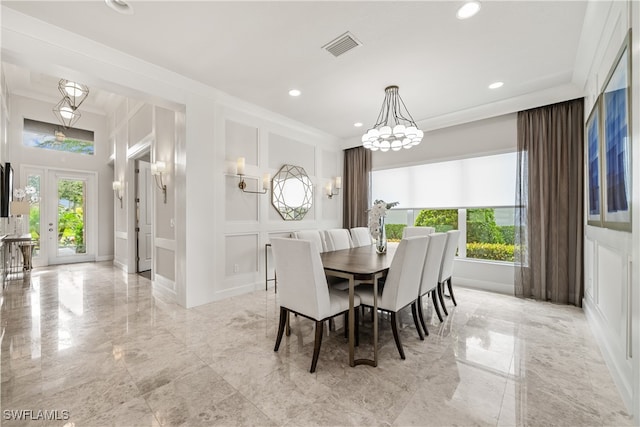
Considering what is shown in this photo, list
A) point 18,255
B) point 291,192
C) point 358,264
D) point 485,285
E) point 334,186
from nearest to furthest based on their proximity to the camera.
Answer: point 358,264 < point 485,285 < point 291,192 < point 18,255 < point 334,186

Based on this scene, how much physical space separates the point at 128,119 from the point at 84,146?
2336 mm

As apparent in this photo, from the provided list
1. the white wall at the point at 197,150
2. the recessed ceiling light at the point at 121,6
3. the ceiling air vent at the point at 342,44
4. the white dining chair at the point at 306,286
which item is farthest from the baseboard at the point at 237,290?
the ceiling air vent at the point at 342,44

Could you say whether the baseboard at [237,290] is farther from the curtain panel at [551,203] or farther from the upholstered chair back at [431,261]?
the curtain panel at [551,203]

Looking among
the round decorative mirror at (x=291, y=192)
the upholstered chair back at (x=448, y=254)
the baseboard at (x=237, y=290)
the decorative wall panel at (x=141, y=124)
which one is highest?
the decorative wall panel at (x=141, y=124)

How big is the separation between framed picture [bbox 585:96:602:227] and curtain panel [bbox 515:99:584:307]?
0.68 meters

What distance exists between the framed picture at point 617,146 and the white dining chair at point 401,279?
4.08 ft

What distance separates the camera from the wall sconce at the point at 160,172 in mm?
3932

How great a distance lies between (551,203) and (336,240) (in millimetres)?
2836

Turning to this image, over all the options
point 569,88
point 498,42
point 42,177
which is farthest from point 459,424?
point 42,177

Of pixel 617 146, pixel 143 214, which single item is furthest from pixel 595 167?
pixel 143 214

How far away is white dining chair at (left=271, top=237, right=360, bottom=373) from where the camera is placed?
204 centimetres

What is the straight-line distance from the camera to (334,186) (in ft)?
18.6

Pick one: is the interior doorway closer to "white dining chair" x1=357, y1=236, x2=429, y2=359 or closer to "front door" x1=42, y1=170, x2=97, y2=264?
"front door" x1=42, y1=170, x2=97, y2=264

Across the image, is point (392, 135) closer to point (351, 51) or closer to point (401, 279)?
point (351, 51)
